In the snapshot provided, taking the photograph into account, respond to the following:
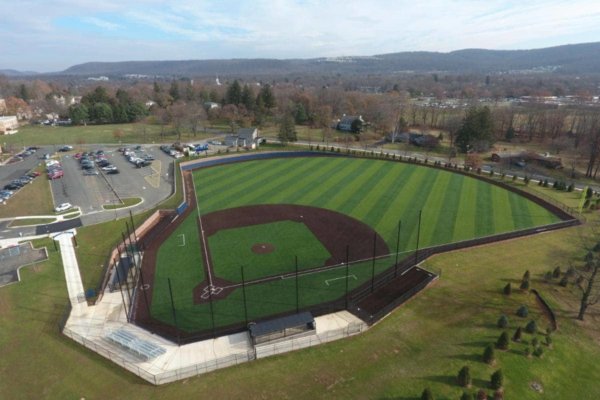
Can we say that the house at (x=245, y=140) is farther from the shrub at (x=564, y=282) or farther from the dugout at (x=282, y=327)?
the shrub at (x=564, y=282)

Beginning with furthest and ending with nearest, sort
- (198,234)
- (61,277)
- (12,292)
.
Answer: (198,234) → (61,277) → (12,292)

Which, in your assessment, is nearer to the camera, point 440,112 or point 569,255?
point 569,255

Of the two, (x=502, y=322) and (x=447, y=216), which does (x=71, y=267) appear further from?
(x=447, y=216)

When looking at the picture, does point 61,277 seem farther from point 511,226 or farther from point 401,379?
point 511,226

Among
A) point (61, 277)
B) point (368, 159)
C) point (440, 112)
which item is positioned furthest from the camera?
point (440, 112)

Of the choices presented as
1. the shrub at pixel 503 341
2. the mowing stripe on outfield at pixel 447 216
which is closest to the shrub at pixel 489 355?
the shrub at pixel 503 341

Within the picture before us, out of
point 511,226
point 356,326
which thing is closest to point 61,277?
point 356,326

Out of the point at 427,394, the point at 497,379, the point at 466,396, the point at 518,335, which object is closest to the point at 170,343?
the point at 427,394
